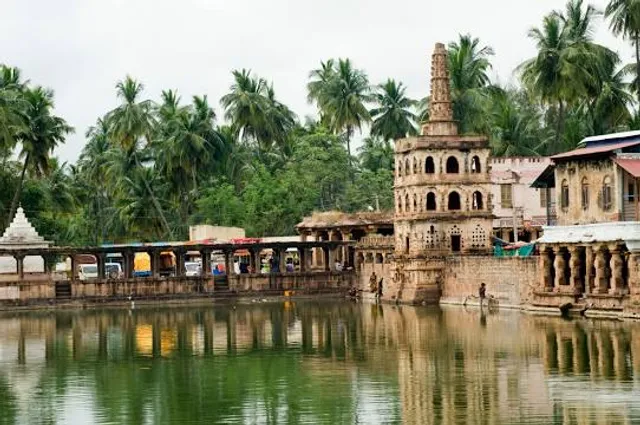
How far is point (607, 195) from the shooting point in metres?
54.2

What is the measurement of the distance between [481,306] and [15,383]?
28.8m

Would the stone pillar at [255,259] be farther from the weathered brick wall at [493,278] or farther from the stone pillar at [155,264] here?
the weathered brick wall at [493,278]

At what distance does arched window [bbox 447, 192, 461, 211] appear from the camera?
67.7 metres

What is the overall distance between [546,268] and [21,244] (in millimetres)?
30206

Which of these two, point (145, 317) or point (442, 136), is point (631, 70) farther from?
point (145, 317)

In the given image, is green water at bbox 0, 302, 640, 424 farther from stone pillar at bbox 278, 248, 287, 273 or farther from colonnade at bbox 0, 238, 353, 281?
stone pillar at bbox 278, 248, 287, 273

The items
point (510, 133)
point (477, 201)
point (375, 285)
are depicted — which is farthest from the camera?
point (510, 133)

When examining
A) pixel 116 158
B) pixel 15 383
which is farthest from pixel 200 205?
pixel 15 383

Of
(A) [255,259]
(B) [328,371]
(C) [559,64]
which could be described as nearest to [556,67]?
(C) [559,64]

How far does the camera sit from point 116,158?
10006cm

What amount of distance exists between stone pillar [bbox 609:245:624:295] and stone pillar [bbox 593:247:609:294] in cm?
85

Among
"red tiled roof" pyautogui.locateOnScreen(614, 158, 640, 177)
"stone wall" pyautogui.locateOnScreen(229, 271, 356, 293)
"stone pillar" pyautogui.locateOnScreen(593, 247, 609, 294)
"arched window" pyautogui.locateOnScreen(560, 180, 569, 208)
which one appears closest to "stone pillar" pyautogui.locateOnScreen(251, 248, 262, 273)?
"stone wall" pyautogui.locateOnScreen(229, 271, 356, 293)

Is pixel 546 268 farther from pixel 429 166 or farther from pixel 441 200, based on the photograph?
pixel 429 166

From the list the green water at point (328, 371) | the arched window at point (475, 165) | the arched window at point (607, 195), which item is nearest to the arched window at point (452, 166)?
the arched window at point (475, 165)
